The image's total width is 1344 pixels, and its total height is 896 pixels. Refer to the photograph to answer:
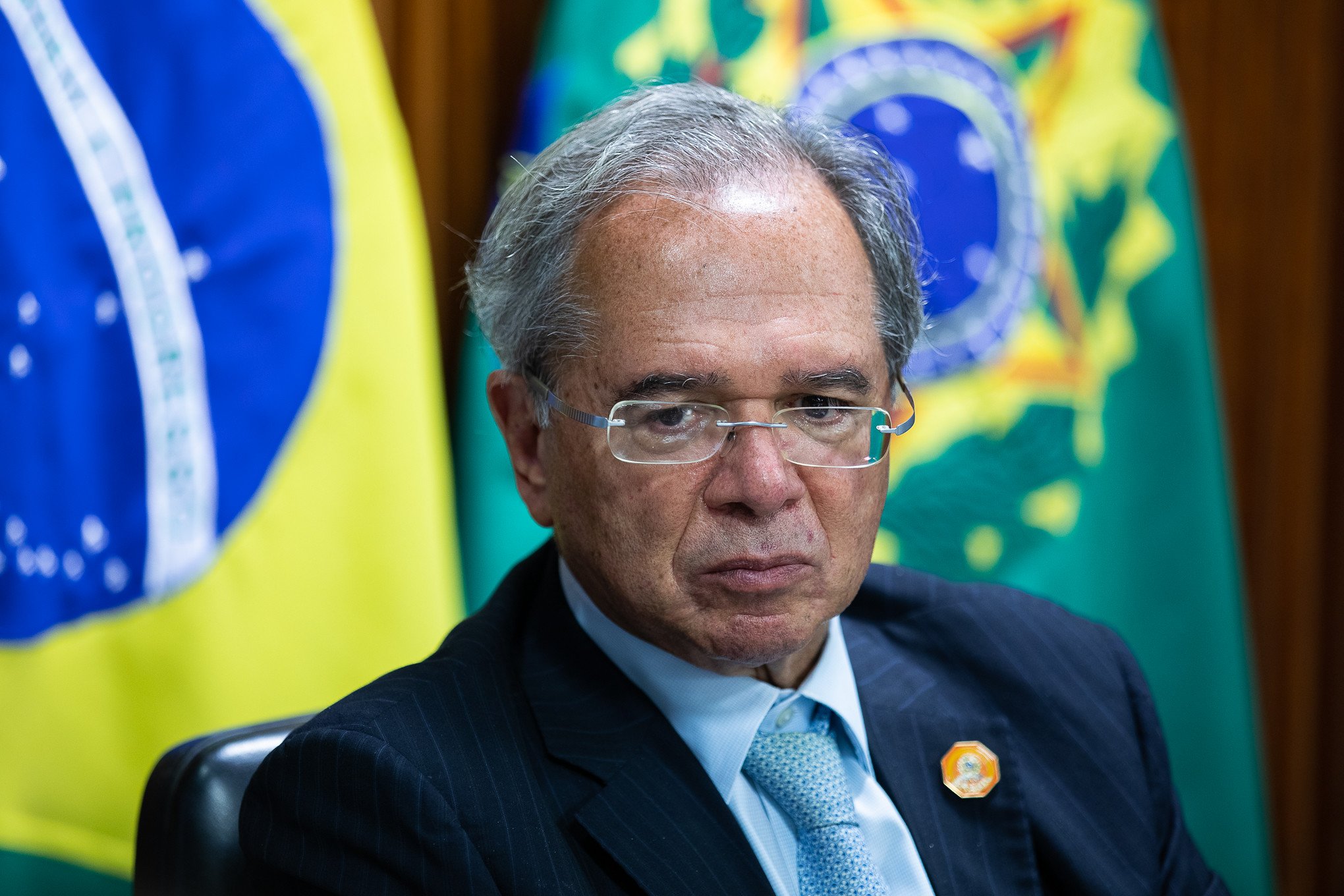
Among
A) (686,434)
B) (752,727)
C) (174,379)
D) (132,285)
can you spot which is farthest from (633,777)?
(132,285)

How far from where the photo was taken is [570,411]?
4.38ft

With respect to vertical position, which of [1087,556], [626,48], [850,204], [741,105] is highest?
[626,48]

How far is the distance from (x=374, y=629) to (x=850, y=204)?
3.77ft

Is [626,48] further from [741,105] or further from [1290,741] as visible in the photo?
[1290,741]

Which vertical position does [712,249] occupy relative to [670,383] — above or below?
above

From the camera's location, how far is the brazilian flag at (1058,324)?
8.33 ft

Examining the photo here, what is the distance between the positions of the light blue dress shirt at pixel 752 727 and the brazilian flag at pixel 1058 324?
120cm

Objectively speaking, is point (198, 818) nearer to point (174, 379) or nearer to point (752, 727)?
point (752, 727)

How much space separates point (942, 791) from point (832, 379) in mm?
559

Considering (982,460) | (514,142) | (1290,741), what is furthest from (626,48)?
(1290,741)

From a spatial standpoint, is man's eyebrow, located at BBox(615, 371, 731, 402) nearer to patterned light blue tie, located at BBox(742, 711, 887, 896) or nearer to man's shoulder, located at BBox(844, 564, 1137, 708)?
Answer: patterned light blue tie, located at BBox(742, 711, 887, 896)

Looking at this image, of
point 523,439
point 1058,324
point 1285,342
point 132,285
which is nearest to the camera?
point 523,439

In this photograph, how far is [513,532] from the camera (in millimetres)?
2250

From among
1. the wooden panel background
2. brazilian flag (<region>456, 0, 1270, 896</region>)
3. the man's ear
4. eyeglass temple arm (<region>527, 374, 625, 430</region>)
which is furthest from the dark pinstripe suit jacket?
the wooden panel background
